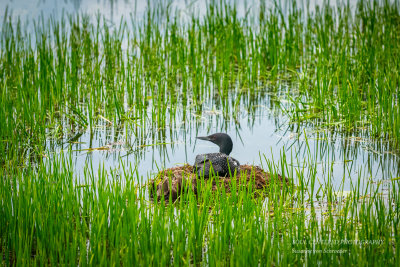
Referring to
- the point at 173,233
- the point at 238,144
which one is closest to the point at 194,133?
the point at 238,144

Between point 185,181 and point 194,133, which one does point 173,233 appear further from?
point 194,133

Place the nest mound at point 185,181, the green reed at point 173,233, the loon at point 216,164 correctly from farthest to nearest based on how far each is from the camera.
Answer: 1. the loon at point 216,164
2. the nest mound at point 185,181
3. the green reed at point 173,233

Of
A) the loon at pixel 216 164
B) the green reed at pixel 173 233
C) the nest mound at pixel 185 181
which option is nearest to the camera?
the green reed at pixel 173 233

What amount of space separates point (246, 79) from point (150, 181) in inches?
115

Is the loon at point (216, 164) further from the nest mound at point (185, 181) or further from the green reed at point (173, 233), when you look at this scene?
the green reed at point (173, 233)

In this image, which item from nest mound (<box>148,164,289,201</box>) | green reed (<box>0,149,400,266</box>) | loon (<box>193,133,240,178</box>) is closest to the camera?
green reed (<box>0,149,400,266</box>)

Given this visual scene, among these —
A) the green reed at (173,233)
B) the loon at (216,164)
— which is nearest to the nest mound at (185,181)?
the loon at (216,164)

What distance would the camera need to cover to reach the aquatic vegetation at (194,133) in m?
3.68

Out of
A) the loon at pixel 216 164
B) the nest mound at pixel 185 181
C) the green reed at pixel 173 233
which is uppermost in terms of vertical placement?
the loon at pixel 216 164

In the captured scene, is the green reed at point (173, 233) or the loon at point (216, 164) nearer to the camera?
the green reed at point (173, 233)

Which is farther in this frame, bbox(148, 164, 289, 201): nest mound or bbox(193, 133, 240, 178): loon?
bbox(193, 133, 240, 178): loon

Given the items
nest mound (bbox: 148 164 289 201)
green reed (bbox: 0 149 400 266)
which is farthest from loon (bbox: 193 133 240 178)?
green reed (bbox: 0 149 400 266)

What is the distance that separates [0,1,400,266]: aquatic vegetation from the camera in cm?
368

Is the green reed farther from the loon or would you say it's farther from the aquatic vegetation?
the loon
